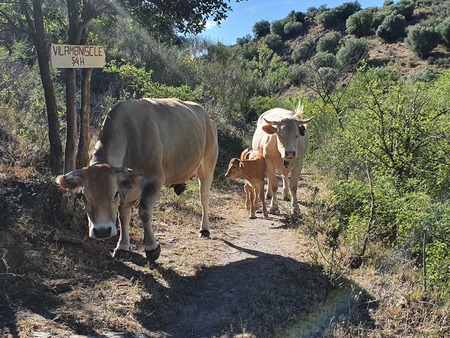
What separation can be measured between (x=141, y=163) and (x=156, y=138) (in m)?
0.43

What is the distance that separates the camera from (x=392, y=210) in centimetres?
638

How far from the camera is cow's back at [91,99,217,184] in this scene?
5711 millimetres

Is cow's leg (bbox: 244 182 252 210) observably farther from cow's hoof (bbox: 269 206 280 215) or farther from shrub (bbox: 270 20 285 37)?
shrub (bbox: 270 20 285 37)

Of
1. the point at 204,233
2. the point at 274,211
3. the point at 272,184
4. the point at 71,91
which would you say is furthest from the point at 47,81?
the point at 274,211

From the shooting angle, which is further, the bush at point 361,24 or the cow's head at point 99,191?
the bush at point 361,24

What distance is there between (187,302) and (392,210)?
3009 mm

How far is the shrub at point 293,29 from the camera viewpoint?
186 feet

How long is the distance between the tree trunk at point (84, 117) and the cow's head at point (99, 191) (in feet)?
7.10

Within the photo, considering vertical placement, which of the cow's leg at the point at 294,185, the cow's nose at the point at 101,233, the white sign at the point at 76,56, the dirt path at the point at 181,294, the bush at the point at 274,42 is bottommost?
the dirt path at the point at 181,294

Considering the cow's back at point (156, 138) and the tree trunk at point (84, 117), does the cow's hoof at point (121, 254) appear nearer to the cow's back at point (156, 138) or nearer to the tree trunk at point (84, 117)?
the cow's back at point (156, 138)

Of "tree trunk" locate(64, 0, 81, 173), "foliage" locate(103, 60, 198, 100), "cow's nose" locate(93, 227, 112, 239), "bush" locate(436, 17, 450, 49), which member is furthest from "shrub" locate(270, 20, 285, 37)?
"cow's nose" locate(93, 227, 112, 239)

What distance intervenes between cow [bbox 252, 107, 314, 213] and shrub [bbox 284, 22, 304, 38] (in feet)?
161

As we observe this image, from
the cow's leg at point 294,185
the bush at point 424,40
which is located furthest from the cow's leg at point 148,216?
the bush at point 424,40

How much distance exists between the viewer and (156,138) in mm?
6188
